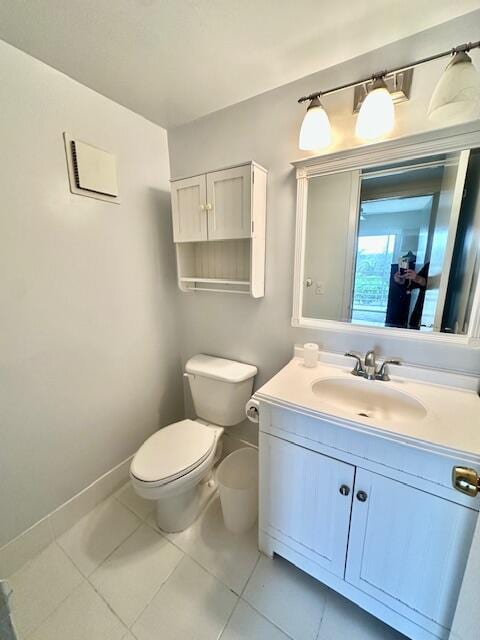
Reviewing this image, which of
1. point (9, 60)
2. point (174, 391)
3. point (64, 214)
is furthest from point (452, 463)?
point (9, 60)

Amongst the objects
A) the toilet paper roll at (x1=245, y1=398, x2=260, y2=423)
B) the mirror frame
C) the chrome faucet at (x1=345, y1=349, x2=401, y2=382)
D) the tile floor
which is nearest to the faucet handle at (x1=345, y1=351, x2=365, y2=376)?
the chrome faucet at (x1=345, y1=349, x2=401, y2=382)

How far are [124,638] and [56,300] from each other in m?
1.36

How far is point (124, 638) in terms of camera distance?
0.96 metres

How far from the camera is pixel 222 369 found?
5.07ft

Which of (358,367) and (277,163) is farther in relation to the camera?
(277,163)

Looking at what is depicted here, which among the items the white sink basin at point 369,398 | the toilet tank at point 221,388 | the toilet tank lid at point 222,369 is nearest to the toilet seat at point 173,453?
the toilet tank at point 221,388

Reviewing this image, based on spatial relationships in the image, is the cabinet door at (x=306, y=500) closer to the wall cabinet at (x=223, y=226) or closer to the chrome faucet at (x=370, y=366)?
Answer: the chrome faucet at (x=370, y=366)

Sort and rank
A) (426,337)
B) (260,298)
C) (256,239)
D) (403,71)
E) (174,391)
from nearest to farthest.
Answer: (403,71) → (426,337) → (256,239) → (260,298) → (174,391)

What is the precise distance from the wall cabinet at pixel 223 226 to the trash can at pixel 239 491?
3.17ft

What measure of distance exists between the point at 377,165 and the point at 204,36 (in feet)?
2.78

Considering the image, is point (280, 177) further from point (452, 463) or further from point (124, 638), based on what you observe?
point (124, 638)

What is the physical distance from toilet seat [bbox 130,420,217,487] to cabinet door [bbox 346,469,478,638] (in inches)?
27.7

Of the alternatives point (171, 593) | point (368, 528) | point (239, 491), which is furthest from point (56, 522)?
point (368, 528)

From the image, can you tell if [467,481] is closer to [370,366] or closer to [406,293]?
[370,366]
